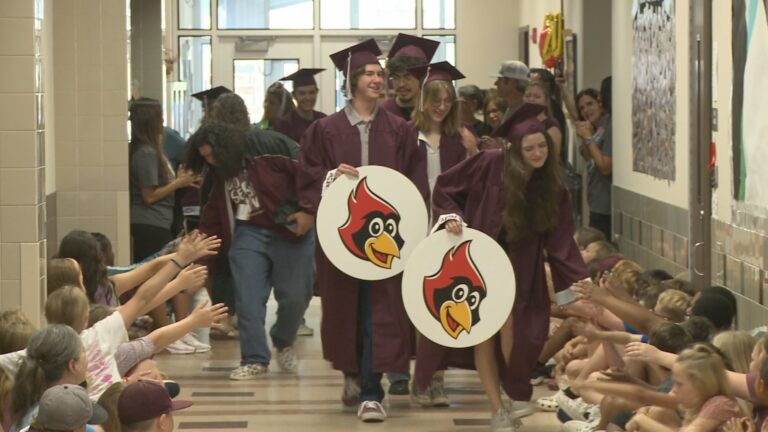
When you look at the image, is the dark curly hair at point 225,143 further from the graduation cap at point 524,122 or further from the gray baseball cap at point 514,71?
the gray baseball cap at point 514,71

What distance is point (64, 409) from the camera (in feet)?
13.4

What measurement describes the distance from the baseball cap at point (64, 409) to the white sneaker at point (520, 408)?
10.5ft

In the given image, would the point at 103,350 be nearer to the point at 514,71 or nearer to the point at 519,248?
the point at 519,248

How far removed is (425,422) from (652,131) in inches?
126

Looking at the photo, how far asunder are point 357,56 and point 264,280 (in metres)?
1.76

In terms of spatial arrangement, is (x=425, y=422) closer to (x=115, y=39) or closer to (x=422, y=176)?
(x=422, y=176)

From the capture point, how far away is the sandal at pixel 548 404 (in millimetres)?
7379

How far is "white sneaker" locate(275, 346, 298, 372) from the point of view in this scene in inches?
343

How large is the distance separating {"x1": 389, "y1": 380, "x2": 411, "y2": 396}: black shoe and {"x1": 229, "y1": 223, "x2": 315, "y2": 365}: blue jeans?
106cm

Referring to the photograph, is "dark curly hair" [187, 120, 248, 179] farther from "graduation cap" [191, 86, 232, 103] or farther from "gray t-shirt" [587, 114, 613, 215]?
"gray t-shirt" [587, 114, 613, 215]

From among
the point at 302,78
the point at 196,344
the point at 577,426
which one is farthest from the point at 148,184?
the point at 577,426

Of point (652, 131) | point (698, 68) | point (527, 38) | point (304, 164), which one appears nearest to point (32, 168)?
point (304, 164)

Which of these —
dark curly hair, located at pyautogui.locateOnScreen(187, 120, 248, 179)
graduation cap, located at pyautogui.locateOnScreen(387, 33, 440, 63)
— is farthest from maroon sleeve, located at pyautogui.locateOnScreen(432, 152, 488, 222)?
dark curly hair, located at pyautogui.locateOnScreen(187, 120, 248, 179)

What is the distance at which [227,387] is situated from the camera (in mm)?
8195
